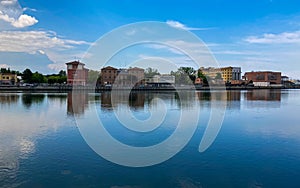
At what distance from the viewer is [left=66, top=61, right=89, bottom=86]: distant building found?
191 feet

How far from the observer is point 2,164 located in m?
7.64

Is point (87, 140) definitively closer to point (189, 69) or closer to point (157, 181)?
point (157, 181)

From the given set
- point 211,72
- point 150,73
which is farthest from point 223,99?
point 211,72

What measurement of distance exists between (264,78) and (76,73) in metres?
64.1

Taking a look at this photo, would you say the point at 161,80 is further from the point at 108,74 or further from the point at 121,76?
the point at 121,76

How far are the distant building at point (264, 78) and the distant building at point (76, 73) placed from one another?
197 ft

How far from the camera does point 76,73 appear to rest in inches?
2302

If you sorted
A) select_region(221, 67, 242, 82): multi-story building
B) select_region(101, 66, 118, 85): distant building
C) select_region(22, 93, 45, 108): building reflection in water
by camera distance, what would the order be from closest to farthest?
select_region(22, 93, 45, 108): building reflection in water
select_region(101, 66, 118, 85): distant building
select_region(221, 67, 242, 82): multi-story building

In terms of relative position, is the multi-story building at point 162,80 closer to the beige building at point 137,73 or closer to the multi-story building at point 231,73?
the beige building at point 137,73

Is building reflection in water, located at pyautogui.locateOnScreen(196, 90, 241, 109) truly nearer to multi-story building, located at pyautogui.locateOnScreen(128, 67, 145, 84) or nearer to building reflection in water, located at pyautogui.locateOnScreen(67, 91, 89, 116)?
building reflection in water, located at pyautogui.locateOnScreen(67, 91, 89, 116)

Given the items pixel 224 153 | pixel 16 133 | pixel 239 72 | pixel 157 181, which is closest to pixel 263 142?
pixel 224 153

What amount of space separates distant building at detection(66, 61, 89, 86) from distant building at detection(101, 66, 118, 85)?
7.46 metres

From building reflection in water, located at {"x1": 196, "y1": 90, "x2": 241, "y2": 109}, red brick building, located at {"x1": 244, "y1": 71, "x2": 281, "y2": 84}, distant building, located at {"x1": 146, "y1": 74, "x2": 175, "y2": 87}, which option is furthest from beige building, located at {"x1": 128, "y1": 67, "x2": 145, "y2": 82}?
red brick building, located at {"x1": 244, "y1": 71, "x2": 281, "y2": 84}

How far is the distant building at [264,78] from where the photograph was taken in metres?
92.5
